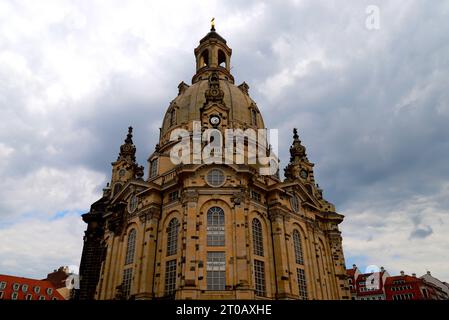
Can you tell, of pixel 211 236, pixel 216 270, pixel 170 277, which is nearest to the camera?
pixel 216 270

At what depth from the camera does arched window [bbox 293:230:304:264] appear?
128 ft

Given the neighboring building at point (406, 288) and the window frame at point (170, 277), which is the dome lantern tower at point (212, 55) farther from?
the neighboring building at point (406, 288)

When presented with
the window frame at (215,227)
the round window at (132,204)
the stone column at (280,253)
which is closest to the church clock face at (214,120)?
the window frame at (215,227)

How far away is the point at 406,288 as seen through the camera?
6919 centimetres

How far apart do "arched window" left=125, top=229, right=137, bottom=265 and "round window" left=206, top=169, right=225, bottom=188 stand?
1189 centimetres

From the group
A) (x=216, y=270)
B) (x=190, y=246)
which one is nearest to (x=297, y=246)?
(x=216, y=270)

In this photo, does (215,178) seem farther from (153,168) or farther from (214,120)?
(153,168)

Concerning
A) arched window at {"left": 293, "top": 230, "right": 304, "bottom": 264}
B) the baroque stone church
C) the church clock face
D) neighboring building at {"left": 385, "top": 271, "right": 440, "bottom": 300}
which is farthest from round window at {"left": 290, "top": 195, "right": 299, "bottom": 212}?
neighboring building at {"left": 385, "top": 271, "right": 440, "bottom": 300}

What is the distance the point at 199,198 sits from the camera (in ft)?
114

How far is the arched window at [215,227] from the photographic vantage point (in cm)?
3303

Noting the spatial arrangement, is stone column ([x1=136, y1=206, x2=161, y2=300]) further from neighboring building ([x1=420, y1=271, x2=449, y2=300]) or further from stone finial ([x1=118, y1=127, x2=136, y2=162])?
neighboring building ([x1=420, y1=271, x2=449, y2=300])

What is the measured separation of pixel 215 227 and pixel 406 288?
5516 cm

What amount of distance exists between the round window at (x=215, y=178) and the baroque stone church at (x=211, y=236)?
0.34 ft

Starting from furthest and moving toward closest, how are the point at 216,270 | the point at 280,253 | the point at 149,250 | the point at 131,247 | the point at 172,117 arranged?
the point at 172,117 → the point at 131,247 → the point at 149,250 → the point at 280,253 → the point at 216,270
